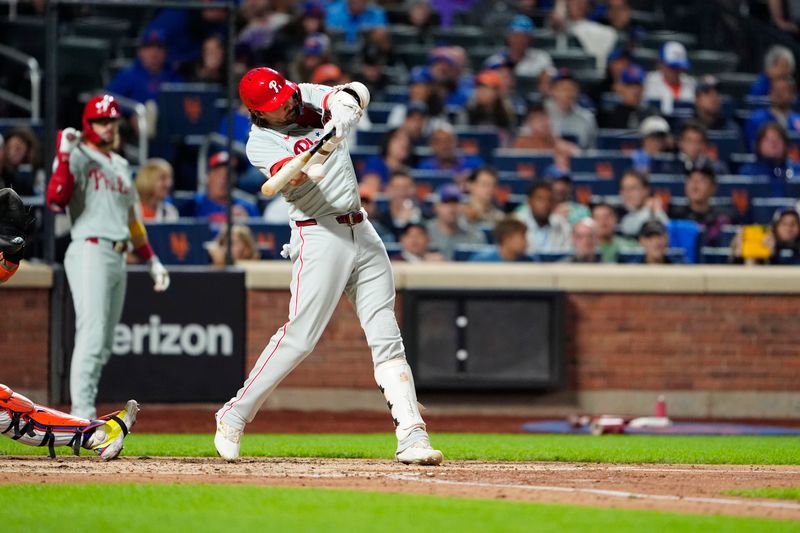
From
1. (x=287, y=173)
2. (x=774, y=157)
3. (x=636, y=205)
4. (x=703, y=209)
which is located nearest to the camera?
(x=287, y=173)

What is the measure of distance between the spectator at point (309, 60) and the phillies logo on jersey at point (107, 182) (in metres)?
5.87

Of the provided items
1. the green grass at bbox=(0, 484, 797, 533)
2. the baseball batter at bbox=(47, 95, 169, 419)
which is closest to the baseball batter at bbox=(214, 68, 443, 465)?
the green grass at bbox=(0, 484, 797, 533)

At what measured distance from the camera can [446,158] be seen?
49.6 feet

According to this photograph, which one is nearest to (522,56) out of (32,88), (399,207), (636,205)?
(636,205)

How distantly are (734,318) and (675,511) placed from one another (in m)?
7.32

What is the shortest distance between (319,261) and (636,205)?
24.8ft

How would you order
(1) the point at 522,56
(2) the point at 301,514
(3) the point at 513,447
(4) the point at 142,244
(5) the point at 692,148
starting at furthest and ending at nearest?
(1) the point at 522,56 → (5) the point at 692,148 → (4) the point at 142,244 → (3) the point at 513,447 → (2) the point at 301,514

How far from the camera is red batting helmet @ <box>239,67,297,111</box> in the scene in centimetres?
715

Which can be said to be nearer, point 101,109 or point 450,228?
point 101,109

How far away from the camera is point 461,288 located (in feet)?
41.4

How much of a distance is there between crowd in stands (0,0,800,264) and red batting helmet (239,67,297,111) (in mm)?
4886

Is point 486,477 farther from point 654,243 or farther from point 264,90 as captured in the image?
point 654,243

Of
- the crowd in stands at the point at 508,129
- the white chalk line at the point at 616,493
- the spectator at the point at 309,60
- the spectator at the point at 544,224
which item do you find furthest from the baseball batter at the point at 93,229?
the spectator at the point at 309,60

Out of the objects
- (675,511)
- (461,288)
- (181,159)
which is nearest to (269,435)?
(461,288)
